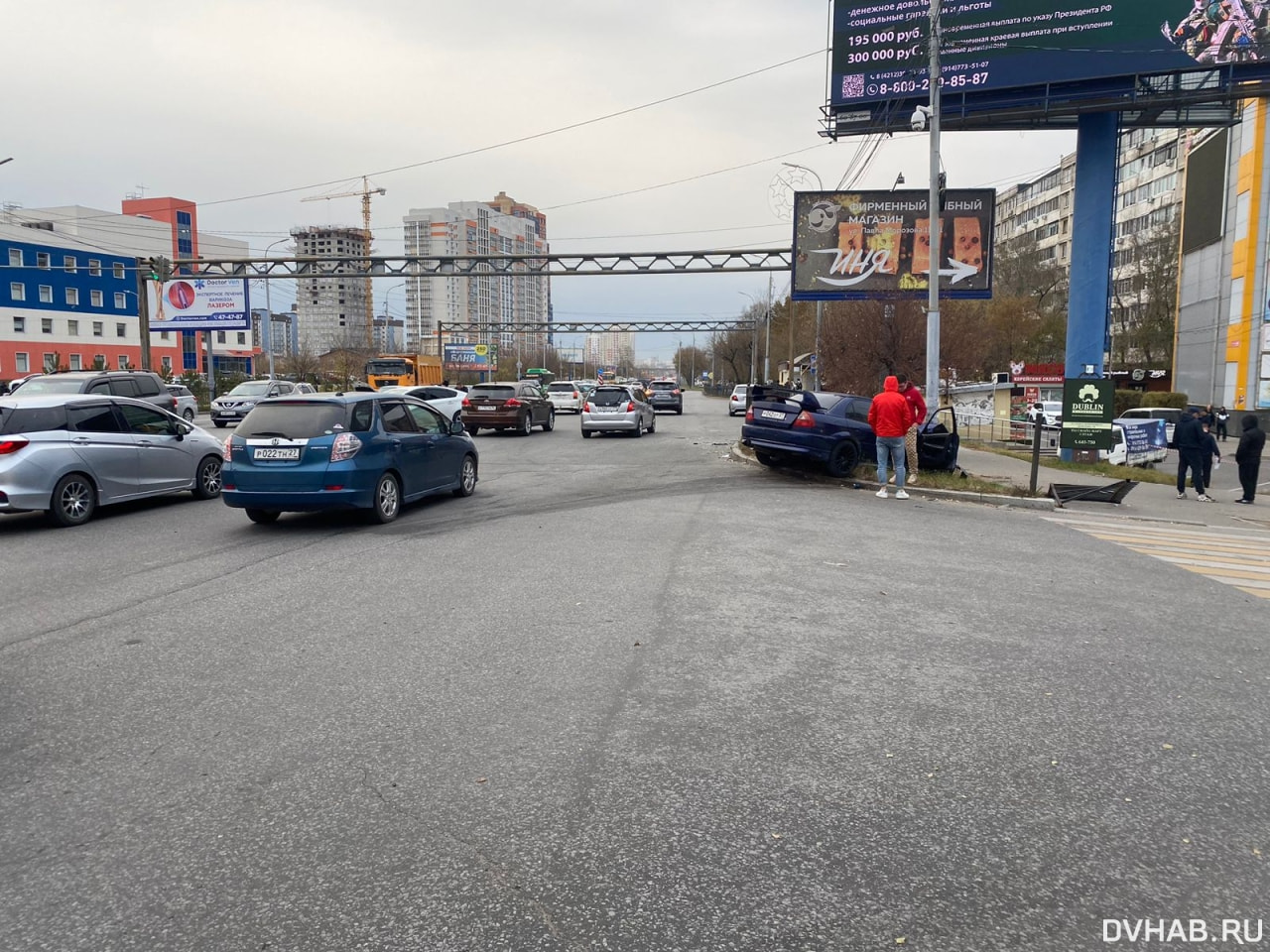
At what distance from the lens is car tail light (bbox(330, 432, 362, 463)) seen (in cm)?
989

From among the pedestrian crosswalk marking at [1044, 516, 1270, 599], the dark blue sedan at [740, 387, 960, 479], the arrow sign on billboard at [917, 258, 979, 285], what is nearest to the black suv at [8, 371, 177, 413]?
the dark blue sedan at [740, 387, 960, 479]

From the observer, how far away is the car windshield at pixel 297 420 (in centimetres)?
996

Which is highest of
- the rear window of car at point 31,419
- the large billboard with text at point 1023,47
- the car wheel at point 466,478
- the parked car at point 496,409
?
the large billboard with text at point 1023,47

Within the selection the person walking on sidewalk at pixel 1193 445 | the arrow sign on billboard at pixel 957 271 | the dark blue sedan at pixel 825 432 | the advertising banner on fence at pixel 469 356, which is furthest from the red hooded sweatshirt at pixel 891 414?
the advertising banner on fence at pixel 469 356

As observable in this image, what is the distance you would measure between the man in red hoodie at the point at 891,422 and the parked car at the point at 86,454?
10.2 metres

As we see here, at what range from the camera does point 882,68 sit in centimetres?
2347

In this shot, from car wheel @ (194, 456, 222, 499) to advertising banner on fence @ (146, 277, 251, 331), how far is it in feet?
130

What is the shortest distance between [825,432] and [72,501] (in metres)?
11.6

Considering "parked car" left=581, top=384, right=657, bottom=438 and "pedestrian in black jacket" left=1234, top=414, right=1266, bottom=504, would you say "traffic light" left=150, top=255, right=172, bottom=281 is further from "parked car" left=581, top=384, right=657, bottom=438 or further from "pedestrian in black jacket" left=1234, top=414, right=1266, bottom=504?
"pedestrian in black jacket" left=1234, top=414, right=1266, bottom=504

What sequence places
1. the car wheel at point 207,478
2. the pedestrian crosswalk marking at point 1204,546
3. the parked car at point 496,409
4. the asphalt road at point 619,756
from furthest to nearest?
the parked car at point 496,409
the car wheel at point 207,478
the pedestrian crosswalk marking at point 1204,546
the asphalt road at point 619,756

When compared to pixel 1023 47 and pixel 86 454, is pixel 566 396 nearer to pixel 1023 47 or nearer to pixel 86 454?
pixel 1023 47

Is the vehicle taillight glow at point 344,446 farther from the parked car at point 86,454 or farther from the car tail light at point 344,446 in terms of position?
the parked car at point 86,454

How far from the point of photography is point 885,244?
25.1 m

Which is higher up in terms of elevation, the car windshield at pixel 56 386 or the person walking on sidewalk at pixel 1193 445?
the car windshield at pixel 56 386
